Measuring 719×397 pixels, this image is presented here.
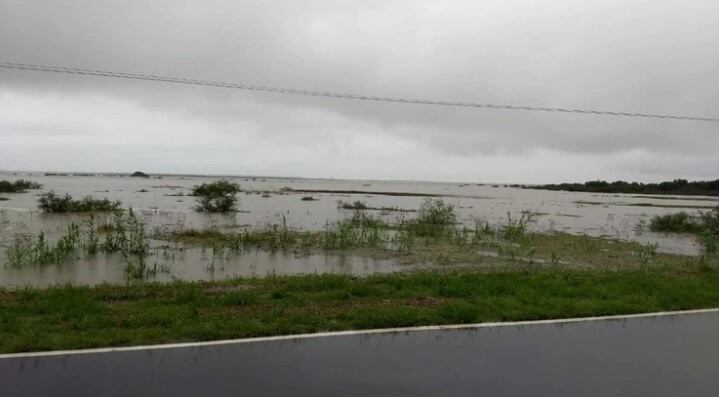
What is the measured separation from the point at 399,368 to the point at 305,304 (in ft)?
10.9

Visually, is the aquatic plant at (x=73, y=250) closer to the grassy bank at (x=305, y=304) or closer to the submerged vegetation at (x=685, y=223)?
the grassy bank at (x=305, y=304)

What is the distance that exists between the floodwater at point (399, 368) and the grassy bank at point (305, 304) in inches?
24.6

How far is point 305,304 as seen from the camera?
931 cm

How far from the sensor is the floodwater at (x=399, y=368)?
18.4 ft

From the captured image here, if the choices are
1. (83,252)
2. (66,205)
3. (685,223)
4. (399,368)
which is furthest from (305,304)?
(685,223)

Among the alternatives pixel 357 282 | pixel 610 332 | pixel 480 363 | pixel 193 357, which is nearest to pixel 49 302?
pixel 193 357

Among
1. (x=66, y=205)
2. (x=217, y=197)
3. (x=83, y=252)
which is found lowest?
(x=83, y=252)

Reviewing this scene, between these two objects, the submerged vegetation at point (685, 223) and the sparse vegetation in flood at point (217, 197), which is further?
the sparse vegetation in flood at point (217, 197)

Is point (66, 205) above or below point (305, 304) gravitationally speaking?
below

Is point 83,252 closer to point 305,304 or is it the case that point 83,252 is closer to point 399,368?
point 305,304

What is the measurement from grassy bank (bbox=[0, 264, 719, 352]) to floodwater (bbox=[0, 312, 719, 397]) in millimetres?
625

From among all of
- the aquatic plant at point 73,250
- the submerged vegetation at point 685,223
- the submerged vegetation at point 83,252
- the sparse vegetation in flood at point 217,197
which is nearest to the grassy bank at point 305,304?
the submerged vegetation at point 83,252

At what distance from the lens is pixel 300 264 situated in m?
17.2

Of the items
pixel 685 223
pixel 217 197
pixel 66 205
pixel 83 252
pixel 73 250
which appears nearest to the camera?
pixel 73 250
